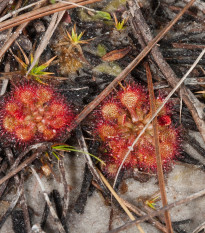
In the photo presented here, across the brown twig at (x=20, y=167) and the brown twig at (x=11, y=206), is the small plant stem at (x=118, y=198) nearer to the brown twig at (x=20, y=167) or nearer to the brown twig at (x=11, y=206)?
the brown twig at (x=20, y=167)

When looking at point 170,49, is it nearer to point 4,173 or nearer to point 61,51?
point 61,51

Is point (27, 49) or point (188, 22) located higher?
point (188, 22)

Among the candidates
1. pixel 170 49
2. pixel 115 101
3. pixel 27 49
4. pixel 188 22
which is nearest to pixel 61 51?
pixel 27 49

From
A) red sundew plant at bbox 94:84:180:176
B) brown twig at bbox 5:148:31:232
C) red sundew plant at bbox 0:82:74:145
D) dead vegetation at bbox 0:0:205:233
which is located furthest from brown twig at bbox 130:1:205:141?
brown twig at bbox 5:148:31:232

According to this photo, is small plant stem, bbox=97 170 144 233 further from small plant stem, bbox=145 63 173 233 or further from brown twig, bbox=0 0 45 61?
brown twig, bbox=0 0 45 61

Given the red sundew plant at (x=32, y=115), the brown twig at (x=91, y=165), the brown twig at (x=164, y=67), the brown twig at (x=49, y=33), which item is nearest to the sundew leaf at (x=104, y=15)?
the brown twig at (x=164, y=67)

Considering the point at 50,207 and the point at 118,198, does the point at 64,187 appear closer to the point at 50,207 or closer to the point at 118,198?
the point at 50,207
